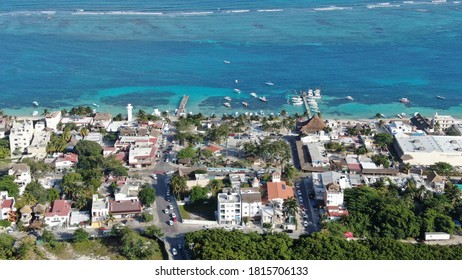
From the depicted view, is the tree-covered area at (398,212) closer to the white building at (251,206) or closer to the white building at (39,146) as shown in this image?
the white building at (251,206)

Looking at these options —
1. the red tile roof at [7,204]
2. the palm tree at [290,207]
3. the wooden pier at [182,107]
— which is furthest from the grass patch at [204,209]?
the wooden pier at [182,107]

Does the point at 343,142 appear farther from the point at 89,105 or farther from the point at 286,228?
the point at 89,105

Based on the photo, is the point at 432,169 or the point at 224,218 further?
the point at 432,169

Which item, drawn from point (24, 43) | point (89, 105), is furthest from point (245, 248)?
point (24, 43)

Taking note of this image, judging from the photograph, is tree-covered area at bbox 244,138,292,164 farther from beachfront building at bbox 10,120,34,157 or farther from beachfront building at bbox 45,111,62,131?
beachfront building at bbox 45,111,62,131


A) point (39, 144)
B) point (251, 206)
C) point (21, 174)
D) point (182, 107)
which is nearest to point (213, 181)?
point (251, 206)
